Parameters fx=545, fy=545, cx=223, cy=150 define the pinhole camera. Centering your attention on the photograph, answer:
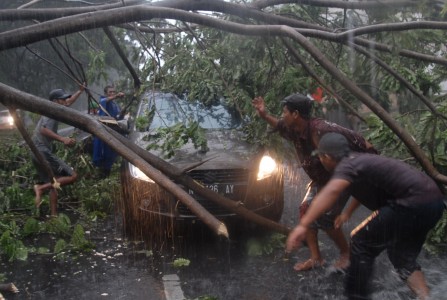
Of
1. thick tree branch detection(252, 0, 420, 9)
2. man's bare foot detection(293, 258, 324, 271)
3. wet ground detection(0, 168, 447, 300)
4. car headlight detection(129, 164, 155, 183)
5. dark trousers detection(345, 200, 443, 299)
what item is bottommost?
wet ground detection(0, 168, 447, 300)

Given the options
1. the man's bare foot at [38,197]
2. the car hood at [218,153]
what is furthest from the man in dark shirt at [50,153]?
the car hood at [218,153]

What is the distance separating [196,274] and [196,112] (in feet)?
9.35

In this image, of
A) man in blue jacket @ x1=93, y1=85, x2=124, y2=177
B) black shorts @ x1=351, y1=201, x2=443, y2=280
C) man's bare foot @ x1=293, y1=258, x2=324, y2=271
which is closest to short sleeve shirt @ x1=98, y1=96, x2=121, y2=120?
man in blue jacket @ x1=93, y1=85, x2=124, y2=177

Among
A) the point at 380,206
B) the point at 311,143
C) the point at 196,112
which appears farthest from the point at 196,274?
the point at 196,112

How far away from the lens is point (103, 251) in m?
6.45

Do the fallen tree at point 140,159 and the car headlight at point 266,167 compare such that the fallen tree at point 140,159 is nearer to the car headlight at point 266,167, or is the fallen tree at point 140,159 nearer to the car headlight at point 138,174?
the car headlight at point 138,174

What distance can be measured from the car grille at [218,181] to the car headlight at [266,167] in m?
0.27

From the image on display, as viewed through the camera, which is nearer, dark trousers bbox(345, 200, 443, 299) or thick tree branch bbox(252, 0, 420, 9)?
dark trousers bbox(345, 200, 443, 299)

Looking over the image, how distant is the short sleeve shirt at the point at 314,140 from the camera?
15.8ft

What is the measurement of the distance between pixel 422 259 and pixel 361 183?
2464 mm

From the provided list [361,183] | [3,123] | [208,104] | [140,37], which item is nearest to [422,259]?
[361,183]

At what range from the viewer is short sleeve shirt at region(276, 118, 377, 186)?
4809 millimetres

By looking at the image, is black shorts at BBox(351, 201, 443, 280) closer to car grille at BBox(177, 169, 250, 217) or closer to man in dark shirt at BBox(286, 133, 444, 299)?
man in dark shirt at BBox(286, 133, 444, 299)

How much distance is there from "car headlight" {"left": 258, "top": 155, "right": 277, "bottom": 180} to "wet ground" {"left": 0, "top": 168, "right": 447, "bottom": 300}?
791 millimetres
